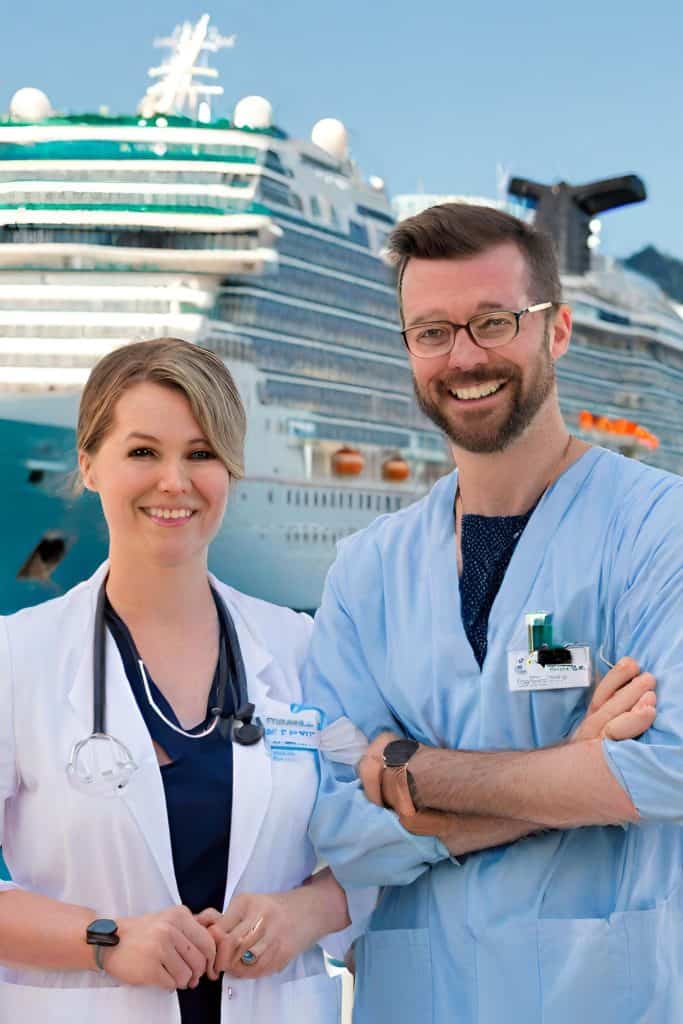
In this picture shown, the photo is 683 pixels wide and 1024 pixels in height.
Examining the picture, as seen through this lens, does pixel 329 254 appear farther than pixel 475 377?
Yes

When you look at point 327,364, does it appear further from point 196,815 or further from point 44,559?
point 196,815

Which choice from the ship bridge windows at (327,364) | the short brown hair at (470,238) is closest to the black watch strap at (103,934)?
the short brown hair at (470,238)

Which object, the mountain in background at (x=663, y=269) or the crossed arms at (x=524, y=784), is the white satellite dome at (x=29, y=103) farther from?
the crossed arms at (x=524, y=784)

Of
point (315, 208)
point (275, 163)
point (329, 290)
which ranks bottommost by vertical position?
point (329, 290)

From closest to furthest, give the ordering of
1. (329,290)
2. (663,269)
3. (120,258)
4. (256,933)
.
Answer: (256,933) → (120,258) → (329,290) → (663,269)

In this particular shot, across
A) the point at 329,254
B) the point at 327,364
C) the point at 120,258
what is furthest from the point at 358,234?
the point at 120,258

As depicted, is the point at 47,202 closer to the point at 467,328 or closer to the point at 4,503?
the point at 4,503

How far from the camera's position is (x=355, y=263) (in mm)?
22781

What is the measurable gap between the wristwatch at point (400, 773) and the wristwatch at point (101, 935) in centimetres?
Result: 43

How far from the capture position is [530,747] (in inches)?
81.4

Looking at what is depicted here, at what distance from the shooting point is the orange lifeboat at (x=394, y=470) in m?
22.9

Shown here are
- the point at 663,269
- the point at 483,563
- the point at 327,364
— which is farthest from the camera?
the point at 663,269

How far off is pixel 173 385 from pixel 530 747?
707 millimetres

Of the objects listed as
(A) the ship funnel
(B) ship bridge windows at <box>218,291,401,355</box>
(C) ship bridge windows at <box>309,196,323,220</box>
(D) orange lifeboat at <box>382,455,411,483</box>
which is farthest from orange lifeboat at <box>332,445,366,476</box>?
(A) the ship funnel
